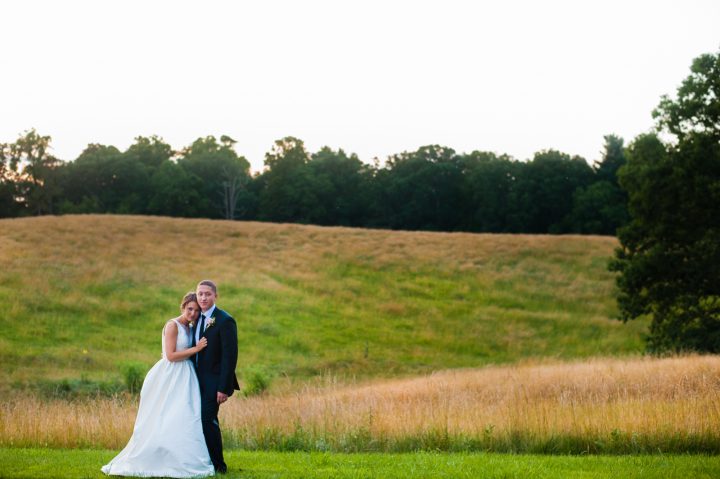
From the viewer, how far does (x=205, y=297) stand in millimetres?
9734

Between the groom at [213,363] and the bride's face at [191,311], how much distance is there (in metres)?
0.17

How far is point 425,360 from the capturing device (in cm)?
3366

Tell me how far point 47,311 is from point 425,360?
701 inches

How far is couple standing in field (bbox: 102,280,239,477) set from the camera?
934cm

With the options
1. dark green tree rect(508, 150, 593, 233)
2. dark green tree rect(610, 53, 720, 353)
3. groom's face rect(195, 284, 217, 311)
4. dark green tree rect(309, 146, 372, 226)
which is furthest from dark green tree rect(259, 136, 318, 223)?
groom's face rect(195, 284, 217, 311)

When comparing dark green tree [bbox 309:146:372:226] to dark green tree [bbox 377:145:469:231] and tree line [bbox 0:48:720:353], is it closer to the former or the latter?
tree line [bbox 0:48:720:353]

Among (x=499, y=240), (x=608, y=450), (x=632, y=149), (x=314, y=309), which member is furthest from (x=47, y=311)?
(x=499, y=240)

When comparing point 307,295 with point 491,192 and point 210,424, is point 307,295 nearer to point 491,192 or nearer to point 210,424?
point 210,424

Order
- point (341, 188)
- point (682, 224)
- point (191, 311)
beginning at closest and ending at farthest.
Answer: point (191, 311), point (682, 224), point (341, 188)

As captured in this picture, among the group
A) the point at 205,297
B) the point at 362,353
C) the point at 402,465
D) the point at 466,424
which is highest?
Answer: the point at 205,297

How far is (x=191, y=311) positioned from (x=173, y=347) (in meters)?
0.52

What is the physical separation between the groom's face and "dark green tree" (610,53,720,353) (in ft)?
76.8

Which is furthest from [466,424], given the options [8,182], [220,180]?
[220,180]

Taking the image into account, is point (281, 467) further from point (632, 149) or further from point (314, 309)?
point (314, 309)
